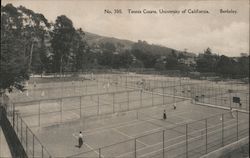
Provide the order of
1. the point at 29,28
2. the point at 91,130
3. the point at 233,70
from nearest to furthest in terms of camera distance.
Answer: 1. the point at 91,130
2. the point at 29,28
3. the point at 233,70

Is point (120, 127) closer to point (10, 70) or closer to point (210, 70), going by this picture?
point (10, 70)

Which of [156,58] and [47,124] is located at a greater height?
[156,58]

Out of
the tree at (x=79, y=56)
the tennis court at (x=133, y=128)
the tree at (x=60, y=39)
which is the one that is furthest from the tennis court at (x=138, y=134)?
the tree at (x=79, y=56)

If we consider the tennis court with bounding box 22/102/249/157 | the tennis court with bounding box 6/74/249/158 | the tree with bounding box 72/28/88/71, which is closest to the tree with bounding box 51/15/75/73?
the tree with bounding box 72/28/88/71

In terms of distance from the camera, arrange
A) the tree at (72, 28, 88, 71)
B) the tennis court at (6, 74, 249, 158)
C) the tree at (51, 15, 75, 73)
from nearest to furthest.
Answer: the tennis court at (6, 74, 249, 158) → the tree at (51, 15, 75, 73) → the tree at (72, 28, 88, 71)

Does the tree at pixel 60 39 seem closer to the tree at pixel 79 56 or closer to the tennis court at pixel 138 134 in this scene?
the tree at pixel 79 56

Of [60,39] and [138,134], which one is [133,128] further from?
[60,39]

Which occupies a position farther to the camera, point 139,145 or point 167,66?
point 167,66

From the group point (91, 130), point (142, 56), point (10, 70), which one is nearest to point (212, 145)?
point (91, 130)

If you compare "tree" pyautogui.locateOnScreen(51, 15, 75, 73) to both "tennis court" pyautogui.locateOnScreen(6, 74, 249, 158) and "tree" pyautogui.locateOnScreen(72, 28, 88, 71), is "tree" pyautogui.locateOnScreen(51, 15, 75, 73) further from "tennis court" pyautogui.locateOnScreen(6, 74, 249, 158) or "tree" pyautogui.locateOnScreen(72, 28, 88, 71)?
"tennis court" pyautogui.locateOnScreen(6, 74, 249, 158)
